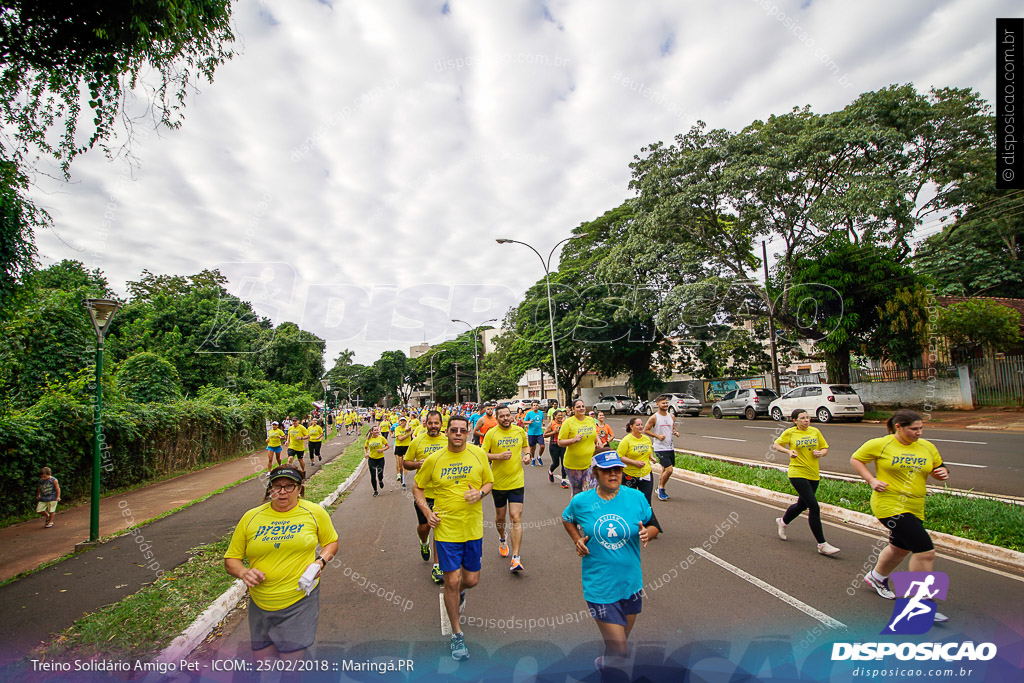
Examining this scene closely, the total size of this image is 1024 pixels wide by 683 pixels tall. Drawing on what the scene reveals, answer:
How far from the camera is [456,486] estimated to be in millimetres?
4520

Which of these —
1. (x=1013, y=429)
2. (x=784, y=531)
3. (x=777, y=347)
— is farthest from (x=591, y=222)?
(x=784, y=531)

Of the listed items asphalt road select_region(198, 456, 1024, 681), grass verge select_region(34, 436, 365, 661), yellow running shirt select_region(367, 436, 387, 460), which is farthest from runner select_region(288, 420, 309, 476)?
asphalt road select_region(198, 456, 1024, 681)

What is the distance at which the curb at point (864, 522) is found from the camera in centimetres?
530

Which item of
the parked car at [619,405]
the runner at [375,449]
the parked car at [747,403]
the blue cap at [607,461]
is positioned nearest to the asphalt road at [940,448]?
the parked car at [747,403]

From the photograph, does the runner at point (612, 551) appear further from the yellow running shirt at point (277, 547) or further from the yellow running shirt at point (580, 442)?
the yellow running shirt at point (580, 442)

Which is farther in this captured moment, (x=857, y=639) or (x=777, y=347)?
(x=777, y=347)

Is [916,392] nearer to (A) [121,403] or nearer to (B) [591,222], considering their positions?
(B) [591,222]

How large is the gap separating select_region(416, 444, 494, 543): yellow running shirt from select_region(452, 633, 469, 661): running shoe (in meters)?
0.70

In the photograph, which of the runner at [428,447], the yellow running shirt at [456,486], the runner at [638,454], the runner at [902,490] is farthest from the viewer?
the runner at [638,454]

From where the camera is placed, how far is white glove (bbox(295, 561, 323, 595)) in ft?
10.2

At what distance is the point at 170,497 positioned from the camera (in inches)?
499

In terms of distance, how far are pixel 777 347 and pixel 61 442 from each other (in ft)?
96.8

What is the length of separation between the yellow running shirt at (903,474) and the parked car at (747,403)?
22.9 meters

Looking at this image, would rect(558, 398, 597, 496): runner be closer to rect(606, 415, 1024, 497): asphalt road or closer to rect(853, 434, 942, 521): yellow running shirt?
rect(853, 434, 942, 521): yellow running shirt
